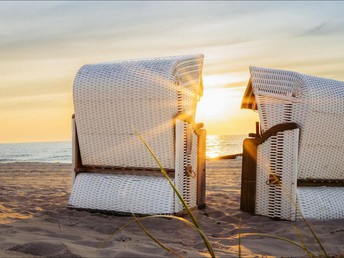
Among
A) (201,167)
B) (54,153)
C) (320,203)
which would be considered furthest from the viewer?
(54,153)

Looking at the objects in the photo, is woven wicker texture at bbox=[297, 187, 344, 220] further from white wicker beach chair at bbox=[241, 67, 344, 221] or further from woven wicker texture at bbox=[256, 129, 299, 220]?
woven wicker texture at bbox=[256, 129, 299, 220]

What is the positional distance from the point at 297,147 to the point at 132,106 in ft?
6.66

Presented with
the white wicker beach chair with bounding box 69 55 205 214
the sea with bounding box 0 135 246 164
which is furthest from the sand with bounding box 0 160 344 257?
the sea with bounding box 0 135 246 164

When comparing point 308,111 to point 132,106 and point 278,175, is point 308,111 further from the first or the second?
point 132,106

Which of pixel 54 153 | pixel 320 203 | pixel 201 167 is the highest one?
pixel 201 167

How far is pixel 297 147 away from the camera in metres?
5.26

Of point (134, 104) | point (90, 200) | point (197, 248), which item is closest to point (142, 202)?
point (90, 200)

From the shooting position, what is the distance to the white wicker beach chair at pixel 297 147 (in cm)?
526

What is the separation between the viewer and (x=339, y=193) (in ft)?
18.7

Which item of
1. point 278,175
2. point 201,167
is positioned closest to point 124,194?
point 201,167

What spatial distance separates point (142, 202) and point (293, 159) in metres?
1.86

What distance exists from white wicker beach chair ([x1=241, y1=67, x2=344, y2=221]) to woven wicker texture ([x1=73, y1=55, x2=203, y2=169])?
0.97 meters

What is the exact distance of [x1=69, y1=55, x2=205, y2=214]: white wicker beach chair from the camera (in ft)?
17.2

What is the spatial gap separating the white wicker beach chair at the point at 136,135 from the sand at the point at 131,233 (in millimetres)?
267
